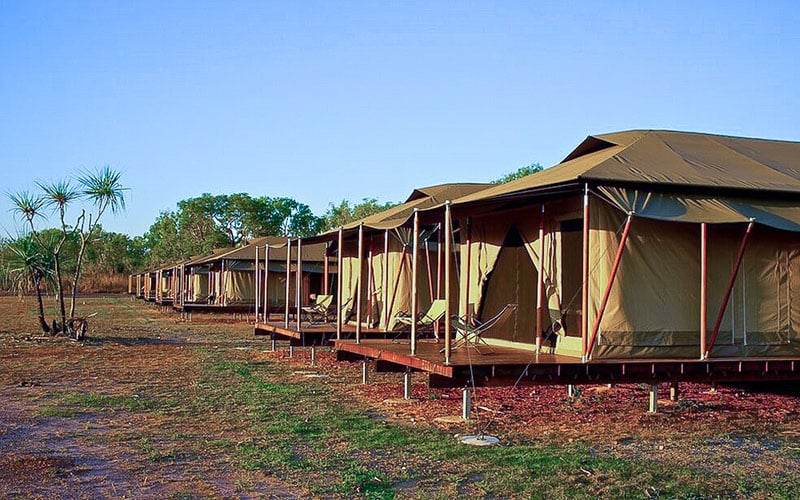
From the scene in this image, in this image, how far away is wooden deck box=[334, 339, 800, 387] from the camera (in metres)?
8.47

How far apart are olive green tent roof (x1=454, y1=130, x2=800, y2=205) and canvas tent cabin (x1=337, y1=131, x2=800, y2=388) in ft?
0.10

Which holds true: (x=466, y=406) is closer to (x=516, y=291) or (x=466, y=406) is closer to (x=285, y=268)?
(x=516, y=291)

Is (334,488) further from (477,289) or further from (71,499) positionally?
(477,289)

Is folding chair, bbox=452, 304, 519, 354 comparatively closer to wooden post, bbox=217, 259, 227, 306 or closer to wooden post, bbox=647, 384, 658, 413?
wooden post, bbox=647, 384, 658, 413

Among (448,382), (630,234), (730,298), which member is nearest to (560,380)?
(448,382)

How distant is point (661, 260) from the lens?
916cm

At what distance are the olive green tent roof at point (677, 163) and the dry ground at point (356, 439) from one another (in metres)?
2.60

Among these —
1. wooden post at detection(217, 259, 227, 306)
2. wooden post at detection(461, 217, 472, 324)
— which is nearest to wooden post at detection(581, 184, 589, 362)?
wooden post at detection(461, 217, 472, 324)

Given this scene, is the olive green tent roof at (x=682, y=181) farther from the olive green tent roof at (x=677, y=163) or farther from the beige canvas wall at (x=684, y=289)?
the beige canvas wall at (x=684, y=289)

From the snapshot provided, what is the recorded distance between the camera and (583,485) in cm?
605

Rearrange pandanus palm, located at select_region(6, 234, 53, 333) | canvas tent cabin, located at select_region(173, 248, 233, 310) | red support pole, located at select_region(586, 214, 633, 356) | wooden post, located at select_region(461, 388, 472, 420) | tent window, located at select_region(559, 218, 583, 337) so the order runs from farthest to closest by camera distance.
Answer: canvas tent cabin, located at select_region(173, 248, 233, 310) < pandanus palm, located at select_region(6, 234, 53, 333) < tent window, located at select_region(559, 218, 583, 337) < wooden post, located at select_region(461, 388, 472, 420) < red support pole, located at select_region(586, 214, 633, 356)

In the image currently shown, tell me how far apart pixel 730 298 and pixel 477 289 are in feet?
11.5

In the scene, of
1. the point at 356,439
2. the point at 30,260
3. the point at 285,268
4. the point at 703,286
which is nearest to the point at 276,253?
the point at 285,268

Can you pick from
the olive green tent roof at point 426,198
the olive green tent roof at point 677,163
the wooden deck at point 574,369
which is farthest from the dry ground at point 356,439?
the olive green tent roof at point 426,198
